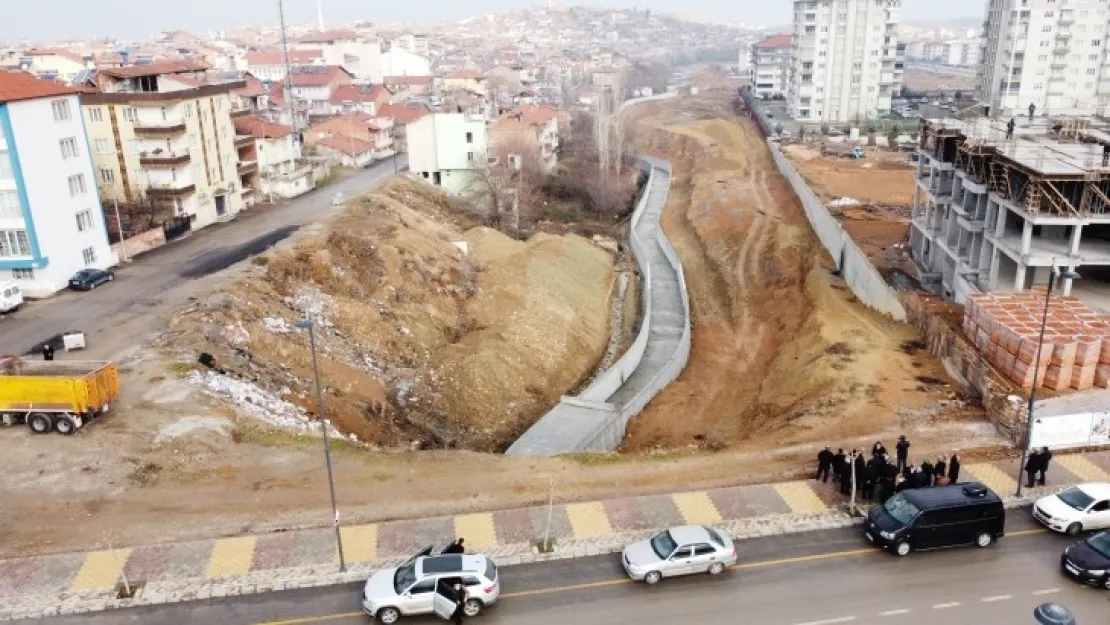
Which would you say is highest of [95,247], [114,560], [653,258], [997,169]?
[997,169]

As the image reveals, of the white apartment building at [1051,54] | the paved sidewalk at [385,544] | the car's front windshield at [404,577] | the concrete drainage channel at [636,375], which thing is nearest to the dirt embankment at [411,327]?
the concrete drainage channel at [636,375]

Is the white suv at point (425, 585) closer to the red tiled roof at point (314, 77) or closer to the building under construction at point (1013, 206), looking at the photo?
the building under construction at point (1013, 206)

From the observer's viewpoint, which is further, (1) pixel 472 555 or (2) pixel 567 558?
(2) pixel 567 558

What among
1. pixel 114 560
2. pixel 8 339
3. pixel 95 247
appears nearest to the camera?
pixel 114 560

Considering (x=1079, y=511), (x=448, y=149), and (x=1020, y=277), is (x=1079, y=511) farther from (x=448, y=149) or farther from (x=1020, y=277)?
(x=448, y=149)

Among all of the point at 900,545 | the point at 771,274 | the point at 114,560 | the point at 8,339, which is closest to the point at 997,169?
the point at 771,274

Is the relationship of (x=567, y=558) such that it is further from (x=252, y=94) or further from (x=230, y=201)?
(x=252, y=94)
